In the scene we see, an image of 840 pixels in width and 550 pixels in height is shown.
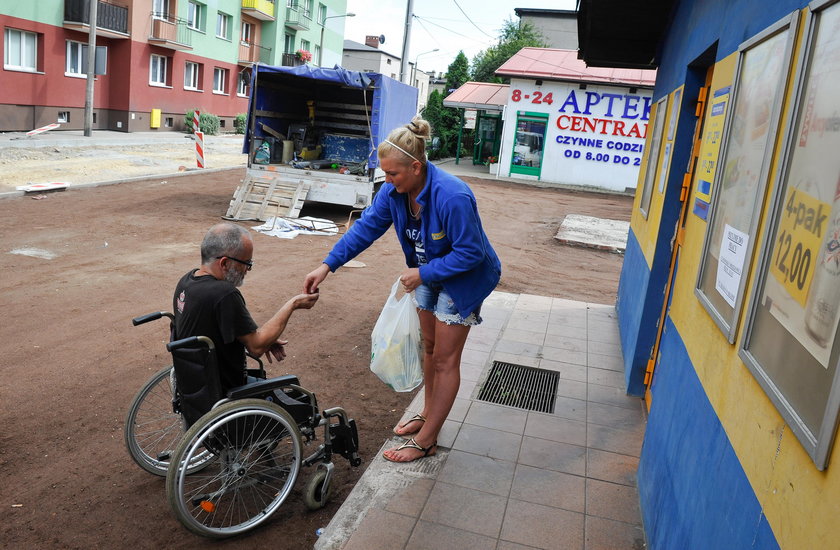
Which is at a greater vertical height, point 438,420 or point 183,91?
point 183,91

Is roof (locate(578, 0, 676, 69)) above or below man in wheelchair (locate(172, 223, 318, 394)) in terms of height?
above

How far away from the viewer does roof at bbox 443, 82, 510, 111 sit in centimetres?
2533

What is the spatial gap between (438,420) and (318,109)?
38.5ft

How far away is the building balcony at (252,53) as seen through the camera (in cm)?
3647

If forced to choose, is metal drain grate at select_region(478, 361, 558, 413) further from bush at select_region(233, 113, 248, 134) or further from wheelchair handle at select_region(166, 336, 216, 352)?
bush at select_region(233, 113, 248, 134)

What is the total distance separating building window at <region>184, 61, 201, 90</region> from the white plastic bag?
31.2 meters

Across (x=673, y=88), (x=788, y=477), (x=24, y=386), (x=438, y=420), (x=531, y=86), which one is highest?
(x=531, y=86)

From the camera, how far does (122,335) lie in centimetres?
562

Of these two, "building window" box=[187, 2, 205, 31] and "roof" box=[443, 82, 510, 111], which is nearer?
"roof" box=[443, 82, 510, 111]

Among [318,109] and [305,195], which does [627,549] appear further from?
[318,109]

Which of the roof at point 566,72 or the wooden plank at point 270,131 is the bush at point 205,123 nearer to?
the roof at point 566,72

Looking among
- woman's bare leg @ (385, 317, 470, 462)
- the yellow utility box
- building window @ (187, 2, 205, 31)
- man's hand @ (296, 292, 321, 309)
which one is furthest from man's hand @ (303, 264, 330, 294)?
building window @ (187, 2, 205, 31)

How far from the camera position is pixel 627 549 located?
121 inches

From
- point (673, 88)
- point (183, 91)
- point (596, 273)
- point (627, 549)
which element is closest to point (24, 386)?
point (627, 549)
